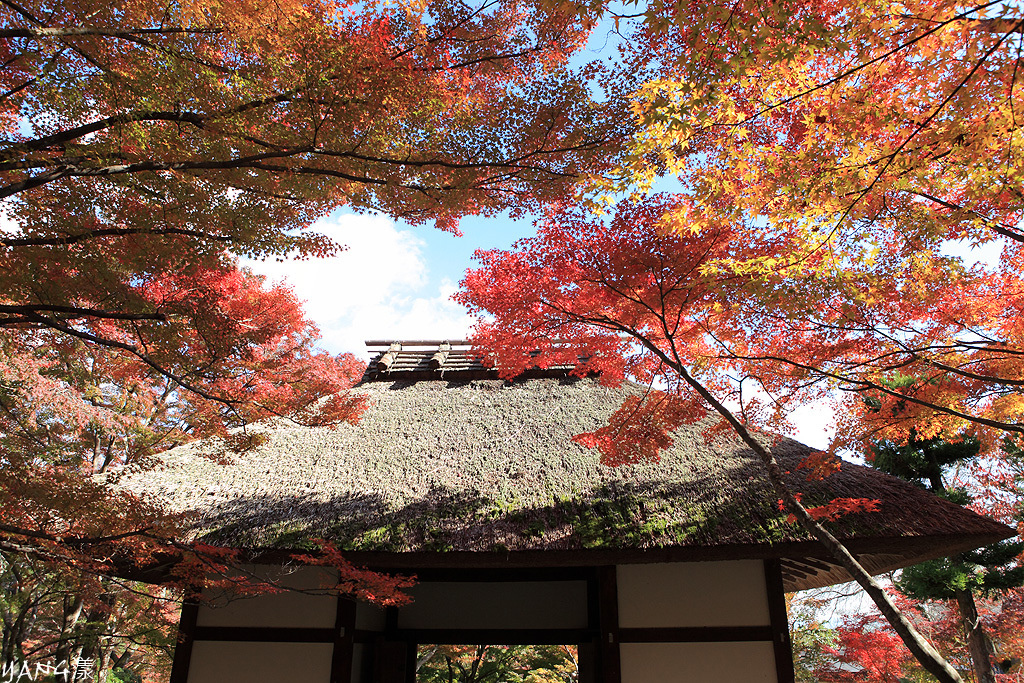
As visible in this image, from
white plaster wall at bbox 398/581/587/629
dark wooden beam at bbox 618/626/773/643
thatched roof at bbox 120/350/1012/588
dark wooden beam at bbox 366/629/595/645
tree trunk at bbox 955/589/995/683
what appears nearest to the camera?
thatched roof at bbox 120/350/1012/588

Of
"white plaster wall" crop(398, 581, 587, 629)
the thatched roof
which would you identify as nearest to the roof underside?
the thatched roof

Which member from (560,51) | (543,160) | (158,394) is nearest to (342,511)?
(543,160)

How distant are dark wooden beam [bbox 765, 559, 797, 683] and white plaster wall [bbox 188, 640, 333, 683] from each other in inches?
157

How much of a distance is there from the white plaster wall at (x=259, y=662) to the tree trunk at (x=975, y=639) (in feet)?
28.5

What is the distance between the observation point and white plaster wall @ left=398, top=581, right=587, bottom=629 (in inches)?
217

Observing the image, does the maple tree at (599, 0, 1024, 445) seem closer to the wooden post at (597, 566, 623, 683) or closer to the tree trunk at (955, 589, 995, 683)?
the wooden post at (597, 566, 623, 683)

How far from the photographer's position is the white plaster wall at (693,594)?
15.5 ft

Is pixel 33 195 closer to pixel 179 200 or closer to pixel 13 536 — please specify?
pixel 179 200

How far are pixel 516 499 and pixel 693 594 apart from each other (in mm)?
1823

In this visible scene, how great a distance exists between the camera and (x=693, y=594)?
189 inches

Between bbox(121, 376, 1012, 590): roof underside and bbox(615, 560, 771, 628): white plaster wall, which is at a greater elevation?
bbox(121, 376, 1012, 590): roof underside

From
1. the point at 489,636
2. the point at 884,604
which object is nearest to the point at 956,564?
the point at 884,604

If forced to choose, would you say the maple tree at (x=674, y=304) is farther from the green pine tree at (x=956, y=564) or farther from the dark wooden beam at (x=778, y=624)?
the green pine tree at (x=956, y=564)

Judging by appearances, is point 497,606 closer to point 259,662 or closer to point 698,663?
point 698,663
